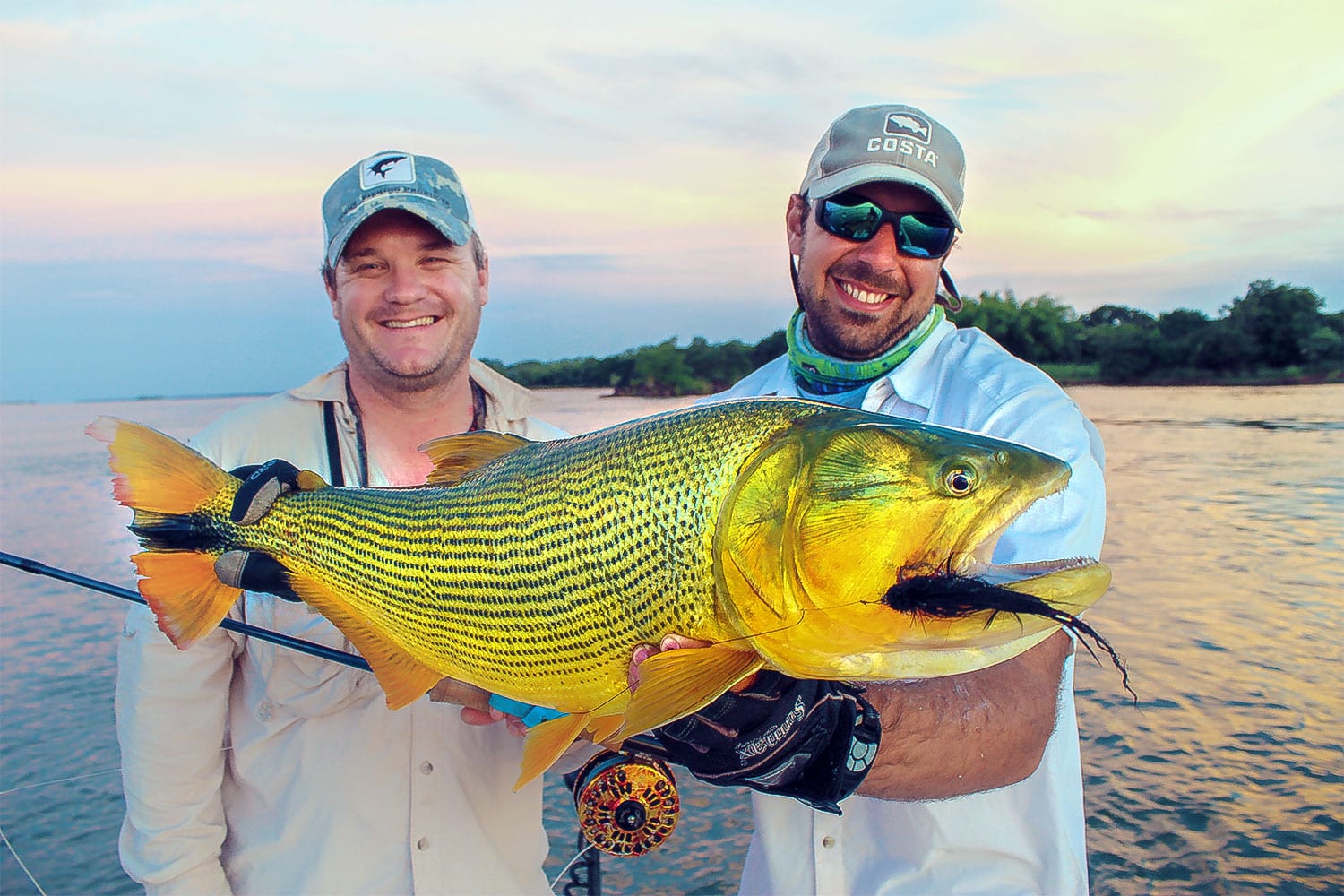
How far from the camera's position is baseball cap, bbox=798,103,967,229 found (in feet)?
11.0

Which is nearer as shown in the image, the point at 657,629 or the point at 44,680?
Result: the point at 657,629

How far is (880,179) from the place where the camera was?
3.33 m

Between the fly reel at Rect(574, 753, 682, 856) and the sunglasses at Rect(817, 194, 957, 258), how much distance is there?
2.42 metres

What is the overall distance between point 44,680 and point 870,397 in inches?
400

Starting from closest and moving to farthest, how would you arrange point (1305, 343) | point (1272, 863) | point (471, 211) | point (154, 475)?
point (154, 475) → point (471, 211) → point (1272, 863) → point (1305, 343)

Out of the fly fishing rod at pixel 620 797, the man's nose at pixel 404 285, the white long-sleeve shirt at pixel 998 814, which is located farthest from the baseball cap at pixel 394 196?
the white long-sleeve shirt at pixel 998 814

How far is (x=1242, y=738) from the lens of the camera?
735cm

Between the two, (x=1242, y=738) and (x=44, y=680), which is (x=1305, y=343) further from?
(x=44, y=680)

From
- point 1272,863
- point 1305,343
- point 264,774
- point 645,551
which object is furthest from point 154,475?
point 1305,343

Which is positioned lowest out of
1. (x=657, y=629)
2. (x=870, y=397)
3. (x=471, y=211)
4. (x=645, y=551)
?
(x=657, y=629)

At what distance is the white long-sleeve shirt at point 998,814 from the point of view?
2521 mm

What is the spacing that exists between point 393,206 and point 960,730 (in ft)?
9.59

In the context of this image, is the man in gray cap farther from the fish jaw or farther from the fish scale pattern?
the fish jaw

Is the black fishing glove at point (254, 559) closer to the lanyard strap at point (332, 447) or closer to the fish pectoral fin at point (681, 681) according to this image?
the lanyard strap at point (332, 447)
